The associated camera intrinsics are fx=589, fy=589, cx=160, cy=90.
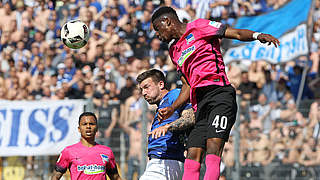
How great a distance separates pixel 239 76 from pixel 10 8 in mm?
6203

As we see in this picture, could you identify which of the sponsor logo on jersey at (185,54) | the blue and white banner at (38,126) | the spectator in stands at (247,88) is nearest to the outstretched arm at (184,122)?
the sponsor logo on jersey at (185,54)

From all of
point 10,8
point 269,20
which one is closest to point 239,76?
point 269,20

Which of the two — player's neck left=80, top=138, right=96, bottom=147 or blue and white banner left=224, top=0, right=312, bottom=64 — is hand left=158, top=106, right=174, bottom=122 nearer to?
player's neck left=80, top=138, right=96, bottom=147

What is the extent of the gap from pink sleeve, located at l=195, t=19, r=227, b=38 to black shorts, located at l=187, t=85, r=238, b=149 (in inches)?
21.3

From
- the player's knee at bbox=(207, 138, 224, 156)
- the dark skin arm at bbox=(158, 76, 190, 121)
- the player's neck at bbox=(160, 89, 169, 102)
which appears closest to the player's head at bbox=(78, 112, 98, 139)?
the player's neck at bbox=(160, 89, 169, 102)

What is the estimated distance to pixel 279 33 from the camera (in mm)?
14102

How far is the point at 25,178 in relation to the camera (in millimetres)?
10922

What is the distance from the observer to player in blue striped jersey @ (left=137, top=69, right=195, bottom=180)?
635 cm

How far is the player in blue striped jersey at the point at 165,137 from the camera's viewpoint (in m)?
6.35

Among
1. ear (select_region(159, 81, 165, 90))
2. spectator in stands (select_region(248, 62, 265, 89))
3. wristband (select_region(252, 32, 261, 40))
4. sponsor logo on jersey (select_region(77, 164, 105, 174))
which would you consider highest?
spectator in stands (select_region(248, 62, 265, 89))

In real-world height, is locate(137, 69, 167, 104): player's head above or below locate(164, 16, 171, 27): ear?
below

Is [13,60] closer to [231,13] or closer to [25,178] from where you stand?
[25,178]

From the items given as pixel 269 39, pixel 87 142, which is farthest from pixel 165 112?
pixel 87 142

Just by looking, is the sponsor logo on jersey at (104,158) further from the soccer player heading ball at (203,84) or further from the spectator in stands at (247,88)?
the spectator in stands at (247,88)
